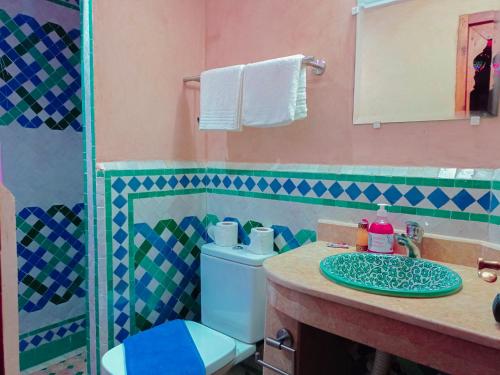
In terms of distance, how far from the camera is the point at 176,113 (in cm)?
191

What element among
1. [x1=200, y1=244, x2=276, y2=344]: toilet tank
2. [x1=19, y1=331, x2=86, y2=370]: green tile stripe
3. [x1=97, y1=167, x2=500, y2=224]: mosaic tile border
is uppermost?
[x1=97, y1=167, x2=500, y2=224]: mosaic tile border

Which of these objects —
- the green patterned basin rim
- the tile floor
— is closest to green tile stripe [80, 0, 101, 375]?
the tile floor

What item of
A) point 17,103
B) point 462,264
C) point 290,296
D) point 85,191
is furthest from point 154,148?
point 462,264

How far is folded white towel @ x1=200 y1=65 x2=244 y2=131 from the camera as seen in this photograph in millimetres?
1673

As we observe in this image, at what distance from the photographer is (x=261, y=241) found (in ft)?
5.53

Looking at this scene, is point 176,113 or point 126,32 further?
point 176,113

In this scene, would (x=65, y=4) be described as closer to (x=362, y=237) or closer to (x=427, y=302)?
(x=362, y=237)

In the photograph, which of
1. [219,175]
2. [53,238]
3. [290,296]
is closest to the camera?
[290,296]

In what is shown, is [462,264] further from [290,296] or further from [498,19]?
[498,19]

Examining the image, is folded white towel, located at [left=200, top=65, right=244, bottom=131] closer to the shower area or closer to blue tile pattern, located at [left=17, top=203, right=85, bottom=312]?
the shower area

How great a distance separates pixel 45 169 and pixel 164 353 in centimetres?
133

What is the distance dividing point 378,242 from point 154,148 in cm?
111

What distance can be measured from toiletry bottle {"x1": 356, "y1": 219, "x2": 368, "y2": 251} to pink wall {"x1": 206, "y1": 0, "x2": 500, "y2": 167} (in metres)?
0.26

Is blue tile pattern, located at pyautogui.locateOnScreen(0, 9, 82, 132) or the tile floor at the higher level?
blue tile pattern, located at pyautogui.locateOnScreen(0, 9, 82, 132)
